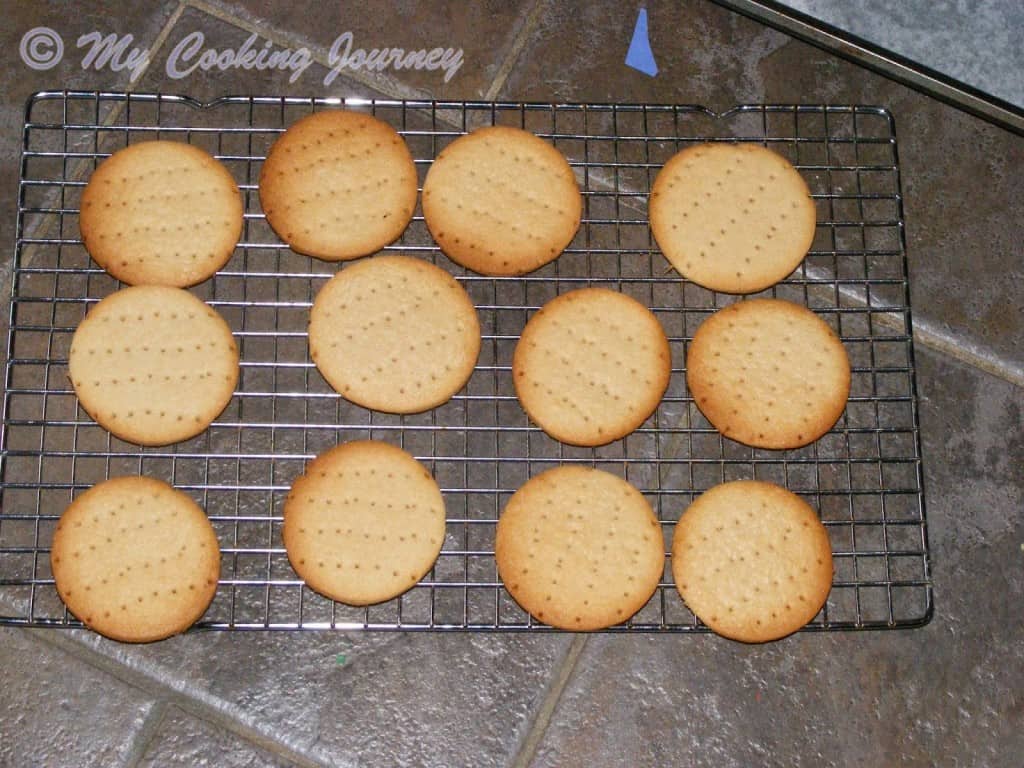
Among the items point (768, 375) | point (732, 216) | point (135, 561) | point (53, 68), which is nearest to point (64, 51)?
point (53, 68)

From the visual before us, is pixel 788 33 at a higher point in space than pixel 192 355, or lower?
higher

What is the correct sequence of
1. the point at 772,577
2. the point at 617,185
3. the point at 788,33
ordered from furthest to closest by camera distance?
the point at 788,33
the point at 617,185
the point at 772,577

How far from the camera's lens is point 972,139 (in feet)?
5.53

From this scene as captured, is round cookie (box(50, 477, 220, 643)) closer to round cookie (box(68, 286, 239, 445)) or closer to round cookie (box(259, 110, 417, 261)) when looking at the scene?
round cookie (box(68, 286, 239, 445))

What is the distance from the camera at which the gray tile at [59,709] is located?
143cm

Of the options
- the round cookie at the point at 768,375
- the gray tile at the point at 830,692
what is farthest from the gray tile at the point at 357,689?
the round cookie at the point at 768,375

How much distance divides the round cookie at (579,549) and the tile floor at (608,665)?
0.13 m

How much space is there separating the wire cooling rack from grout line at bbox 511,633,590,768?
0.09m

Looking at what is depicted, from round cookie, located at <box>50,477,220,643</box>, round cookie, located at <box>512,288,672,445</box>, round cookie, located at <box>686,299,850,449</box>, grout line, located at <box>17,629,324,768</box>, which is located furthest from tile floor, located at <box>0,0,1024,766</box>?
round cookie, located at <box>512,288,672,445</box>

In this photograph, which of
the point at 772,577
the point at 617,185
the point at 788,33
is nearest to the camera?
the point at 772,577

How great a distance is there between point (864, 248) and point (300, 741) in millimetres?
1186

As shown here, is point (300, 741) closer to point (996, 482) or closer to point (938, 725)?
point (938, 725)

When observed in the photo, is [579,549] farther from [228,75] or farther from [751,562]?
[228,75]

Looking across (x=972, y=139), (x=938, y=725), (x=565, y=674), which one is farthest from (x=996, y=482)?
(x=565, y=674)
